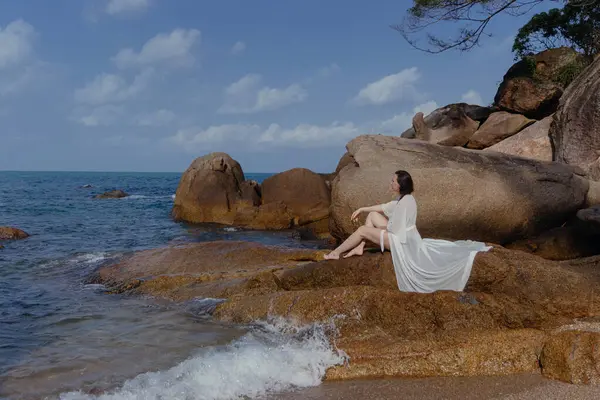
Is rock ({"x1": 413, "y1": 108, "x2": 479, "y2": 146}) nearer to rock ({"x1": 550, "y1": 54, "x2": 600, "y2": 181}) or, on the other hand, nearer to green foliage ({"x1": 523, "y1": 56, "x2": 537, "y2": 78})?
green foliage ({"x1": 523, "y1": 56, "x2": 537, "y2": 78})

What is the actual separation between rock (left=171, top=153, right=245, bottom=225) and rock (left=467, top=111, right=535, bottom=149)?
372 inches

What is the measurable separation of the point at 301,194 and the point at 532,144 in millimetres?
8547

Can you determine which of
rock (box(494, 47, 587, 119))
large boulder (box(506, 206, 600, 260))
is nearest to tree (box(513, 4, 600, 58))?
rock (box(494, 47, 587, 119))

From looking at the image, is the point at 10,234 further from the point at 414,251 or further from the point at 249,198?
the point at 414,251

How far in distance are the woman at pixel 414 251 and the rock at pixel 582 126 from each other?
274 inches

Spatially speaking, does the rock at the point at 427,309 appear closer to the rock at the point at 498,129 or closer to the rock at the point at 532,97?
the rock at the point at 498,129

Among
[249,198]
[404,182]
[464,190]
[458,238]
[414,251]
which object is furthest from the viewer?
[249,198]

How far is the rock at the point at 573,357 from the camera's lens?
483 centimetres

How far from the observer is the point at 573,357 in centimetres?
493

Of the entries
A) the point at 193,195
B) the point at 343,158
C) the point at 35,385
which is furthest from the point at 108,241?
the point at 35,385

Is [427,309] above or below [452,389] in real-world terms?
above

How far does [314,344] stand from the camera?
233 inches

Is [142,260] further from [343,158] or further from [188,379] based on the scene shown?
[343,158]

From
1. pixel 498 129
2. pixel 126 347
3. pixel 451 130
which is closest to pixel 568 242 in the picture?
pixel 498 129
